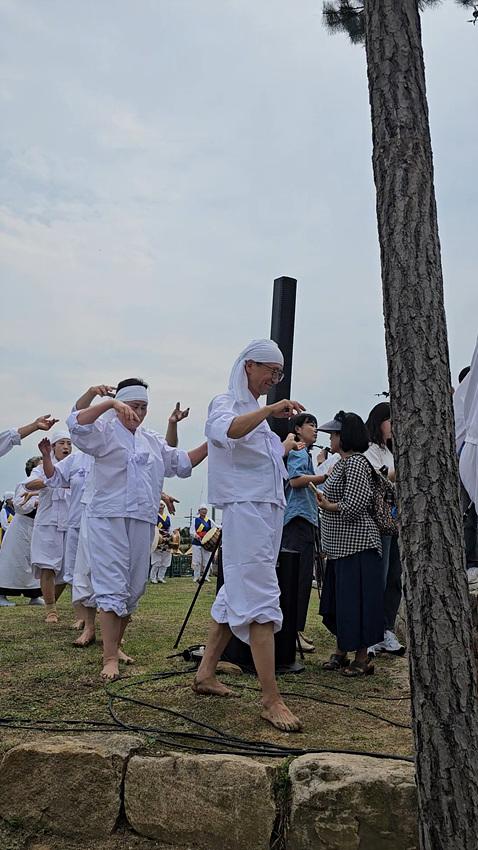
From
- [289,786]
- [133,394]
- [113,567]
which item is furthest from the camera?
[133,394]

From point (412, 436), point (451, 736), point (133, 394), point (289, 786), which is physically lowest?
point (289, 786)

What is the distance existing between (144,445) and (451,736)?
3.69 metres

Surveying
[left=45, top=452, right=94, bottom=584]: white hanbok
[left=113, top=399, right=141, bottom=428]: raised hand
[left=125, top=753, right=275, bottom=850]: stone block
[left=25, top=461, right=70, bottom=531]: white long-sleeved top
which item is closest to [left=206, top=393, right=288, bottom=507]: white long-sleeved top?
[left=113, top=399, right=141, bottom=428]: raised hand

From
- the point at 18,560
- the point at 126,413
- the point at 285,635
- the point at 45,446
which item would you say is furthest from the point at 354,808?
the point at 18,560

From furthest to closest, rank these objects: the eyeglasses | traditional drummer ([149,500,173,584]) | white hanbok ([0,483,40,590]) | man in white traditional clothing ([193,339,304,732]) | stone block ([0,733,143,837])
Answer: traditional drummer ([149,500,173,584])
white hanbok ([0,483,40,590])
the eyeglasses
man in white traditional clothing ([193,339,304,732])
stone block ([0,733,143,837])

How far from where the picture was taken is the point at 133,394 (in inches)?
222

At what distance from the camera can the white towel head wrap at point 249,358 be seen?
4.45 m

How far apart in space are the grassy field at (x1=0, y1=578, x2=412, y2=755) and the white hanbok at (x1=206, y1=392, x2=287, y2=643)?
1.62 ft

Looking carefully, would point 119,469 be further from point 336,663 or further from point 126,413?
point 336,663

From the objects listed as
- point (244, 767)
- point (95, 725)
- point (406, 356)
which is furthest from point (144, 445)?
point (406, 356)

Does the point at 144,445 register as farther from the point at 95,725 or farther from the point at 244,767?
the point at 244,767

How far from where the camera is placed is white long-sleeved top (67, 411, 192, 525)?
5348 millimetres

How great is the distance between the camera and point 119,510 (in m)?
5.36

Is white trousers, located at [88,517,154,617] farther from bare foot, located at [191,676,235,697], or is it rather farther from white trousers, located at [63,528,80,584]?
white trousers, located at [63,528,80,584]
